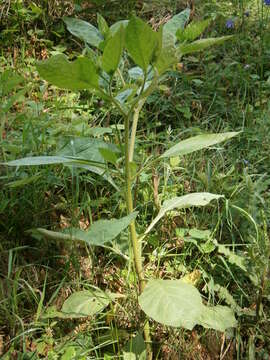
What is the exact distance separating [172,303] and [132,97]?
1.75 feet

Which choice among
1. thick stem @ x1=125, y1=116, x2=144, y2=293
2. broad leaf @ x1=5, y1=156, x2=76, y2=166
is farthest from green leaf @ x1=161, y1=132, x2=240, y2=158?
broad leaf @ x1=5, y1=156, x2=76, y2=166

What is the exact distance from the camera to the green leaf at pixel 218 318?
138cm

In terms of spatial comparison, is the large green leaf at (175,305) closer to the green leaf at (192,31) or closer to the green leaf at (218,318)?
the green leaf at (218,318)

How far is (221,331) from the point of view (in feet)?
4.53

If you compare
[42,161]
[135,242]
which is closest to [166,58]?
[42,161]

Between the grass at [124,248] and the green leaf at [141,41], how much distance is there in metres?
0.25

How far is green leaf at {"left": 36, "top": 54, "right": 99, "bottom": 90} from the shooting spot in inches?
39.8

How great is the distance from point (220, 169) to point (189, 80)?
3.06 ft

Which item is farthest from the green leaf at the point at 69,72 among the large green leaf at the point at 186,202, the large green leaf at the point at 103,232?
the large green leaf at the point at 186,202

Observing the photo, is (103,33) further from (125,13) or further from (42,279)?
(125,13)

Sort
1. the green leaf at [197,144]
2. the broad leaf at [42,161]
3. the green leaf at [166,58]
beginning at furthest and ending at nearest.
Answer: the green leaf at [197,144], the broad leaf at [42,161], the green leaf at [166,58]

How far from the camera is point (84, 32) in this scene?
1278 mm

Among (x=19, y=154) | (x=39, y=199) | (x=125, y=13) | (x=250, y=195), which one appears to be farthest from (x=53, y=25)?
(x=250, y=195)

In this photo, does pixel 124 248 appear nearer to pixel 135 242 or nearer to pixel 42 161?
pixel 135 242
